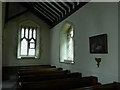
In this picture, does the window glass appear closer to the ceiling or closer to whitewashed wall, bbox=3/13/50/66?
whitewashed wall, bbox=3/13/50/66

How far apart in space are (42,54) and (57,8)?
2706 millimetres

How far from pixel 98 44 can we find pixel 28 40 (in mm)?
4571

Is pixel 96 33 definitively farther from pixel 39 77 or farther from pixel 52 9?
pixel 52 9

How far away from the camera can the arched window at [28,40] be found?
708 centimetres

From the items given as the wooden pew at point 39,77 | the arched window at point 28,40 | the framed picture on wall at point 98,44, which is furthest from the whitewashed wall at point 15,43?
the framed picture on wall at point 98,44

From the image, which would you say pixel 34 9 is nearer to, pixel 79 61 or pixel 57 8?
pixel 57 8

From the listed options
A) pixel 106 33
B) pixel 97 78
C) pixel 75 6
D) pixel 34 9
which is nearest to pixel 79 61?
pixel 97 78

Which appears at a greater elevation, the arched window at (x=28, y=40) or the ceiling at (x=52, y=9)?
the ceiling at (x=52, y=9)

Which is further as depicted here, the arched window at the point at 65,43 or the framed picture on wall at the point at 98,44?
the arched window at the point at 65,43

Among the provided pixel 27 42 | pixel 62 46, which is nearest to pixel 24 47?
pixel 27 42

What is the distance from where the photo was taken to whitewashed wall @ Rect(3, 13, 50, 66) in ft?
22.2

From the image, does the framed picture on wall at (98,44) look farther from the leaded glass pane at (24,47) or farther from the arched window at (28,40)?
the leaded glass pane at (24,47)

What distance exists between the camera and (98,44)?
3406 millimetres

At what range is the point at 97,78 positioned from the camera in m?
3.39
